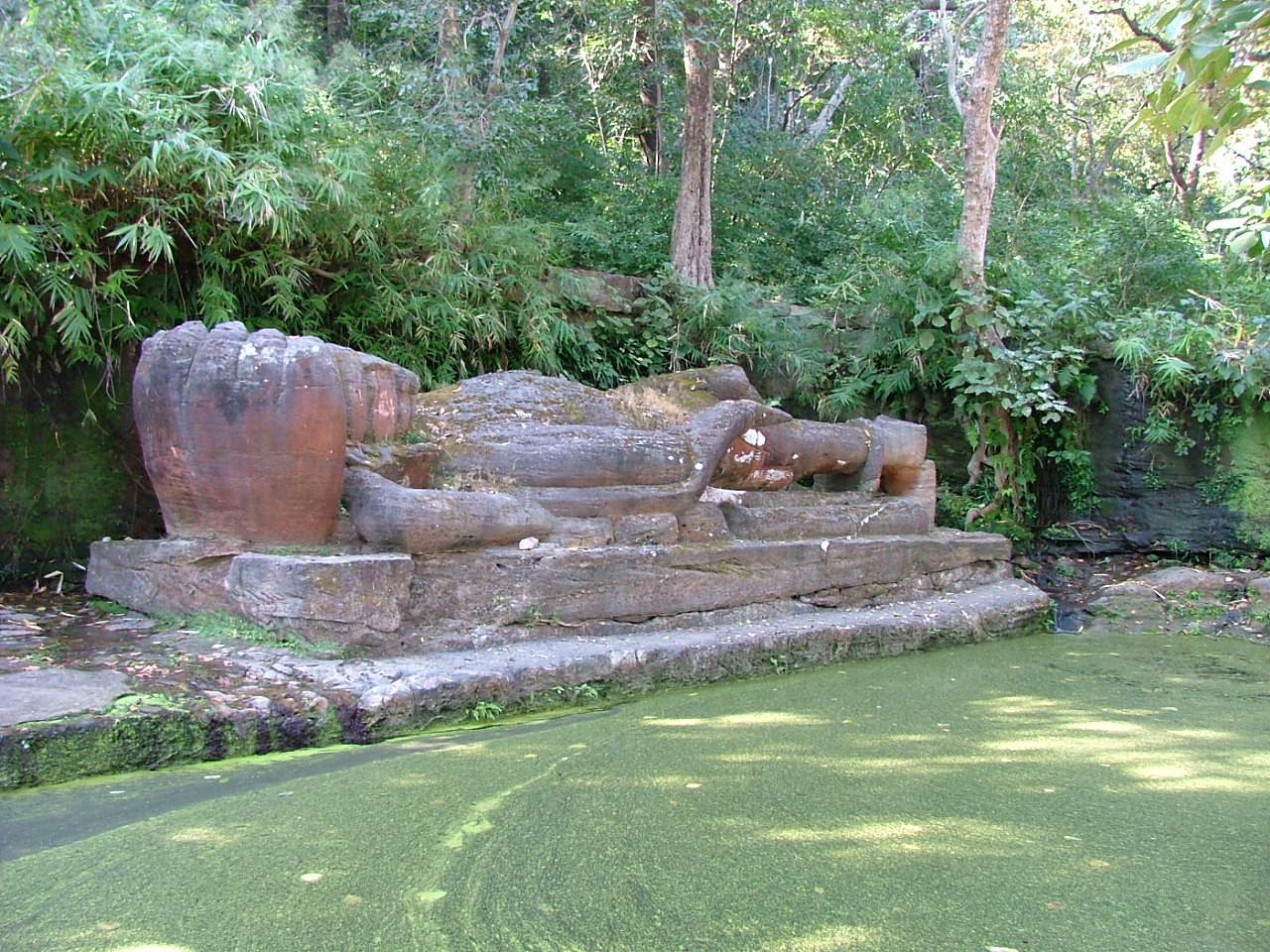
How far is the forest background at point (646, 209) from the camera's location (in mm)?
3881

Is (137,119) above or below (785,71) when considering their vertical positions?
below

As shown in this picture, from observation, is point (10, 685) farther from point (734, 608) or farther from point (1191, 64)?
point (1191, 64)

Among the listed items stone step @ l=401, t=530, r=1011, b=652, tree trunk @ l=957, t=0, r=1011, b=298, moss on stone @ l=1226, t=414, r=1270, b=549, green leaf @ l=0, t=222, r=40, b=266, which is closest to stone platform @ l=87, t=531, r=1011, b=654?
stone step @ l=401, t=530, r=1011, b=652

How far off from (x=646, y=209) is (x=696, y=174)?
1059mm

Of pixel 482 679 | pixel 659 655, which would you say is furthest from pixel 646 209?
pixel 482 679

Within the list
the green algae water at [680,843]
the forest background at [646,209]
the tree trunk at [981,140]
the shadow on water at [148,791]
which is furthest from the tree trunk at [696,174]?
the shadow on water at [148,791]

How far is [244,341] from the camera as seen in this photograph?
3.13 meters

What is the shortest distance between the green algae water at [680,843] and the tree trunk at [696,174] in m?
5.17

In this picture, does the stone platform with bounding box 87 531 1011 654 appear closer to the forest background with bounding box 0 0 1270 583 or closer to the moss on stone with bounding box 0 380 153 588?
the moss on stone with bounding box 0 380 153 588

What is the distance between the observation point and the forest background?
3.88 metres

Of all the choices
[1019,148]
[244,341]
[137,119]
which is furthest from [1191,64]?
[1019,148]

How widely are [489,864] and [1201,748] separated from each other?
2.12 m

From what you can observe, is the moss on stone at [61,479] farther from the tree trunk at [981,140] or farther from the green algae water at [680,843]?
the tree trunk at [981,140]

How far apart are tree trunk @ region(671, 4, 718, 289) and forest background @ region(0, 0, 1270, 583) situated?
3cm
